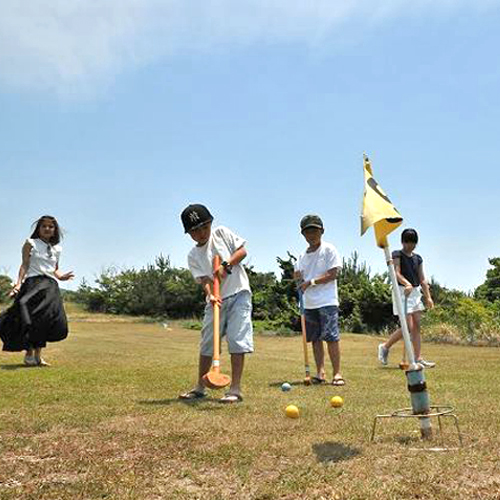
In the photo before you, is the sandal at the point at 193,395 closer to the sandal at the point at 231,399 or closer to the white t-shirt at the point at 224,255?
the sandal at the point at 231,399

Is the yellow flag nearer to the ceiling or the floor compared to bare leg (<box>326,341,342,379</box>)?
nearer to the ceiling

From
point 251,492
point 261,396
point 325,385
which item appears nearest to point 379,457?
point 251,492

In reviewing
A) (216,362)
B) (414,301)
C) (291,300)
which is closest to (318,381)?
(216,362)

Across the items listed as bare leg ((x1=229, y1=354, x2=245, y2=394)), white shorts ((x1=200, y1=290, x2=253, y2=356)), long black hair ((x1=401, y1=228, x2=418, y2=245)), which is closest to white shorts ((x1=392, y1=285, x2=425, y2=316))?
long black hair ((x1=401, y1=228, x2=418, y2=245))

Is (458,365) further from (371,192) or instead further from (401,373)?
(371,192)

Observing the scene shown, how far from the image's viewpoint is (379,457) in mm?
3256

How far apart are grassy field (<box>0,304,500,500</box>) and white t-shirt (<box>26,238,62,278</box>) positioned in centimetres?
184

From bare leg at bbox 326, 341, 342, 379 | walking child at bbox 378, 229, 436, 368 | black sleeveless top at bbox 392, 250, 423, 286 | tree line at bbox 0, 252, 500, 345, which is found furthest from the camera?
tree line at bbox 0, 252, 500, 345

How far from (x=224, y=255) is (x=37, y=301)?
3.48 metres

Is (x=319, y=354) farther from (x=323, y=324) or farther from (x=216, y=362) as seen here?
(x=216, y=362)

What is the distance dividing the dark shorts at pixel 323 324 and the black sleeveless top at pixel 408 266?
1.72 meters

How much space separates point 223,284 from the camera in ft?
19.0

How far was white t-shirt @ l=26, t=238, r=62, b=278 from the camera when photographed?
316 inches

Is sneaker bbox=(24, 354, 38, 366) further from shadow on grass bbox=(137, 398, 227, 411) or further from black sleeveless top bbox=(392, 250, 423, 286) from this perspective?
black sleeveless top bbox=(392, 250, 423, 286)
